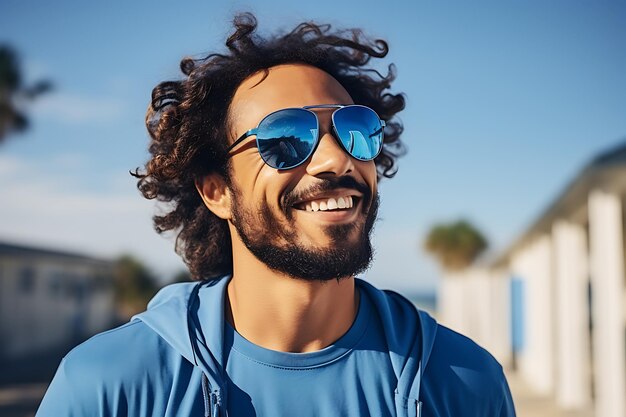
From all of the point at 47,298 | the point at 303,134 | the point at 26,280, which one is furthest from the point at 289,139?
the point at 47,298

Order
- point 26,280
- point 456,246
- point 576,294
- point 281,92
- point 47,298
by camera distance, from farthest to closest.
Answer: point 456,246
point 47,298
point 26,280
point 576,294
point 281,92

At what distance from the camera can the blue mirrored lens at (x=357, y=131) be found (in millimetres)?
2436

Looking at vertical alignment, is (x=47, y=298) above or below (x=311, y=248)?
below

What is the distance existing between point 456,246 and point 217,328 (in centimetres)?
5607

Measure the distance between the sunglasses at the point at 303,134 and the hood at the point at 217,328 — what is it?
54 centimetres

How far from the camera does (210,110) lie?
2.86 metres

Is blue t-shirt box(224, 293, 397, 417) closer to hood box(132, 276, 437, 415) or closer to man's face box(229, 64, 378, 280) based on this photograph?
hood box(132, 276, 437, 415)

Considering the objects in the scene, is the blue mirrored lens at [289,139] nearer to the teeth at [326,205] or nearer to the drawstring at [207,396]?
the teeth at [326,205]

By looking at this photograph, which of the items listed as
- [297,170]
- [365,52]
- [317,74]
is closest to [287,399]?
[297,170]

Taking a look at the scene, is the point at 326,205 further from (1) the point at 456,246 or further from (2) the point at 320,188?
(1) the point at 456,246

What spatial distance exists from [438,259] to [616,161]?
48458 mm

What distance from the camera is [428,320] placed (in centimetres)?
257

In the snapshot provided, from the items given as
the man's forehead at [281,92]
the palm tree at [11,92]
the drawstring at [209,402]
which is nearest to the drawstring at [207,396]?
the drawstring at [209,402]

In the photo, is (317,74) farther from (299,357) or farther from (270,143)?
(299,357)
